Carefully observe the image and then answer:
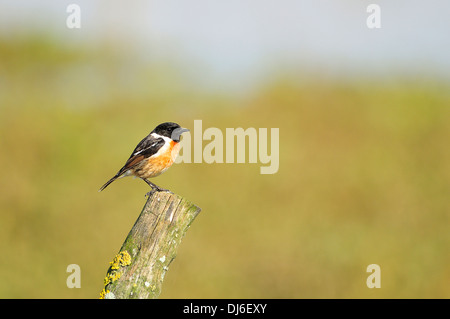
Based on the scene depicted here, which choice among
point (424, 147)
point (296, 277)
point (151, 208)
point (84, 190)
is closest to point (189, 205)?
point (151, 208)

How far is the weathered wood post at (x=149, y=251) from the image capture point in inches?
184

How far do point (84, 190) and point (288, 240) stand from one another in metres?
5.33

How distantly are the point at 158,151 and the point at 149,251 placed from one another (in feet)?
7.31

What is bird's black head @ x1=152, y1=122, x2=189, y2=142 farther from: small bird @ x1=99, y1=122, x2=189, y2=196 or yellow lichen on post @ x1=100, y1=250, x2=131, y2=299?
yellow lichen on post @ x1=100, y1=250, x2=131, y2=299

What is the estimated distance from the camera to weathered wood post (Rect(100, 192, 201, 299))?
15.4ft

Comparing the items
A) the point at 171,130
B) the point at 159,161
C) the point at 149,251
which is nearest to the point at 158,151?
the point at 159,161

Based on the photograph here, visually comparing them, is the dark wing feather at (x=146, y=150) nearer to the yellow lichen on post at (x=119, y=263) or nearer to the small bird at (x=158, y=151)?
the small bird at (x=158, y=151)

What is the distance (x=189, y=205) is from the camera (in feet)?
16.6

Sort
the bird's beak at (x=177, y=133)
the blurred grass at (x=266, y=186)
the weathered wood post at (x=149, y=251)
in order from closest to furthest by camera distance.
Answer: the weathered wood post at (x=149, y=251) → the bird's beak at (x=177, y=133) → the blurred grass at (x=266, y=186)

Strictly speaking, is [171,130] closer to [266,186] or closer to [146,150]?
[146,150]

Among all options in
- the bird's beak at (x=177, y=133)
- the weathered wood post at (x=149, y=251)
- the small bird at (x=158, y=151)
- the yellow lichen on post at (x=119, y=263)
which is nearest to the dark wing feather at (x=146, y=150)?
the small bird at (x=158, y=151)

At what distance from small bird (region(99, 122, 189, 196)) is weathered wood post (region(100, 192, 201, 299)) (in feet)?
5.98

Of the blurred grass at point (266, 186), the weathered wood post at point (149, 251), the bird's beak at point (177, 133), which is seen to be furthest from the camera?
the blurred grass at point (266, 186)

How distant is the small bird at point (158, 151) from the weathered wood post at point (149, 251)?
71.7 inches
